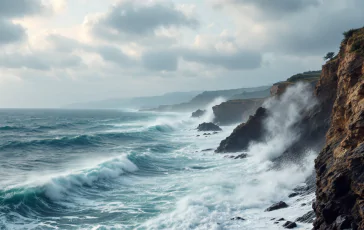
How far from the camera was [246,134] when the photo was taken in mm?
43156

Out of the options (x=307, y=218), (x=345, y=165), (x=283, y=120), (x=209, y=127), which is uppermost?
(x=283, y=120)

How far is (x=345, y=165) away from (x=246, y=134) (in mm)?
29827

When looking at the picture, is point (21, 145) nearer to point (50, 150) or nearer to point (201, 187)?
point (50, 150)

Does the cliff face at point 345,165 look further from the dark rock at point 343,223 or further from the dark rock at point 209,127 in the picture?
the dark rock at point 209,127

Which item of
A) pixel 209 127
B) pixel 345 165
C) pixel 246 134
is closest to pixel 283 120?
pixel 246 134

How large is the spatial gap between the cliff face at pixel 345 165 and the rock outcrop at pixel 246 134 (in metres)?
23.8

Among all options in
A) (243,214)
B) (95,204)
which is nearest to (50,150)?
(95,204)

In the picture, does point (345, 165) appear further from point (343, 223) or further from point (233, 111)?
point (233, 111)

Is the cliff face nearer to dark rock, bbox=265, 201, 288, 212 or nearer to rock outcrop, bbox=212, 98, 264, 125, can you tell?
dark rock, bbox=265, 201, 288, 212

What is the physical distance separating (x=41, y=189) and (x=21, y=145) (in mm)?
28934

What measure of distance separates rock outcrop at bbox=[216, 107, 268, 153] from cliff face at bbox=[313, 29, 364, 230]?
23.8 m

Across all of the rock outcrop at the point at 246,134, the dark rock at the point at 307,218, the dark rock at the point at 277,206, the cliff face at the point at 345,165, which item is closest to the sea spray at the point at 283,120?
the rock outcrop at the point at 246,134

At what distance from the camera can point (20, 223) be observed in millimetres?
19500

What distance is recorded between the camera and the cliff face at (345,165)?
488 inches
